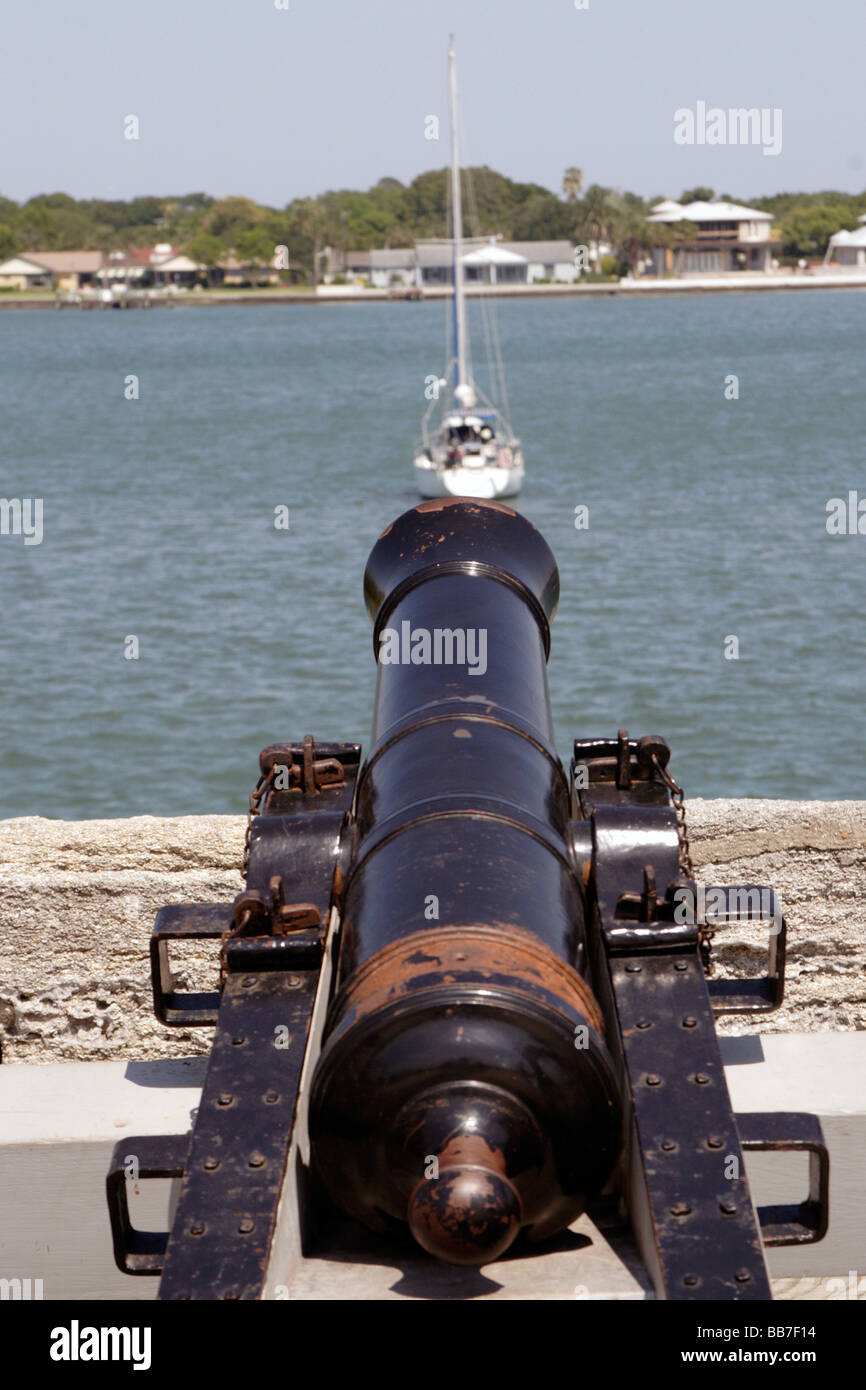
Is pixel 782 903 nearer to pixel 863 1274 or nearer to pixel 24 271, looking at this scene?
pixel 863 1274

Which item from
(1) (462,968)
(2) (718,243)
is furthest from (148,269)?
(1) (462,968)

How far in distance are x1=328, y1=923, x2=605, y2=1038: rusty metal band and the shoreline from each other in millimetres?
135979

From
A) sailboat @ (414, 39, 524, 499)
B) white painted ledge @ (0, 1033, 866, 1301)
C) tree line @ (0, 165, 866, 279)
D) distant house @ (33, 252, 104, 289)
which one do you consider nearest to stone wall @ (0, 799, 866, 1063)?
white painted ledge @ (0, 1033, 866, 1301)

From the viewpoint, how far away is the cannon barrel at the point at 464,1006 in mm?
2244

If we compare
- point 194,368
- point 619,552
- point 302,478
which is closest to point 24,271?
point 194,368

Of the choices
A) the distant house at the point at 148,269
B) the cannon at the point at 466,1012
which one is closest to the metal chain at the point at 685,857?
the cannon at the point at 466,1012

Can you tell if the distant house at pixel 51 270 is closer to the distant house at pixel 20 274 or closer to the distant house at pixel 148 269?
the distant house at pixel 20 274

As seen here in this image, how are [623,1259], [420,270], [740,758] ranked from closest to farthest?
[623,1259]
[740,758]
[420,270]

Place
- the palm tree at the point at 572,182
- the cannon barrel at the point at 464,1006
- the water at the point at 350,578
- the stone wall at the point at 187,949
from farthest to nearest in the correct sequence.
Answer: the palm tree at the point at 572,182, the water at the point at 350,578, the stone wall at the point at 187,949, the cannon barrel at the point at 464,1006

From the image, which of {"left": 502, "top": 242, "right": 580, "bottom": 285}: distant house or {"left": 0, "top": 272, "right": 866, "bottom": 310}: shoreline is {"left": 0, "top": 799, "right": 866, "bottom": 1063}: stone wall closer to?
{"left": 0, "top": 272, "right": 866, "bottom": 310}: shoreline

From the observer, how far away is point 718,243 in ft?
455

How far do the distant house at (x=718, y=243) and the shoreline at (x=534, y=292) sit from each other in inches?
73.2
